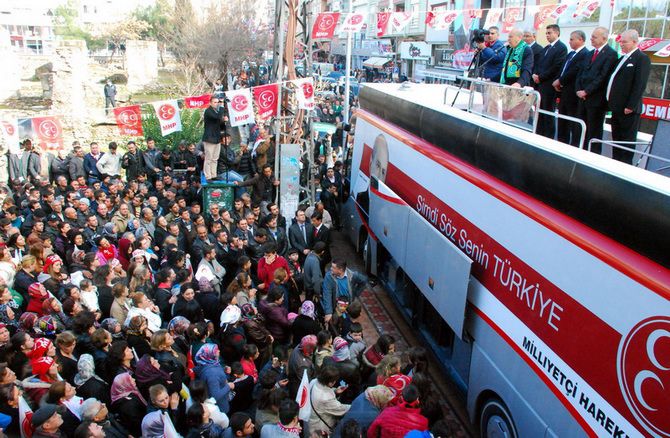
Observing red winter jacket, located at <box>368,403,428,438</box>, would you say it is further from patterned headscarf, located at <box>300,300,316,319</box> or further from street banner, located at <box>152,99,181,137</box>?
street banner, located at <box>152,99,181,137</box>

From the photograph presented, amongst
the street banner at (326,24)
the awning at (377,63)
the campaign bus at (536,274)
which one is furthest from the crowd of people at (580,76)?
the awning at (377,63)

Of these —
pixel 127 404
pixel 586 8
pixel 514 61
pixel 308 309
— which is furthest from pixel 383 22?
pixel 127 404

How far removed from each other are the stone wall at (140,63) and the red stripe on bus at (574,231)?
118 feet

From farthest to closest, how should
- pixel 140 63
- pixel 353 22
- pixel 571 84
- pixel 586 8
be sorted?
pixel 140 63 < pixel 586 8 < pixel 353 22 < pixel 571 84

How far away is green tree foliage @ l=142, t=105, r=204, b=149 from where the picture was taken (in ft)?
55.2

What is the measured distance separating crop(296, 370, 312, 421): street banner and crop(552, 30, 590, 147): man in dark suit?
441 cm

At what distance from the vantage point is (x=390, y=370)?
512cm

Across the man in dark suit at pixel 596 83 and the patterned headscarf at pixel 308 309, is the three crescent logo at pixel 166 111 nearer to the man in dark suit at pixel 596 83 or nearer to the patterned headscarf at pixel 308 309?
the patterned headscarf at pixel 308 309

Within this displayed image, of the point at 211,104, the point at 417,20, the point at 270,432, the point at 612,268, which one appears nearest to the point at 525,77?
the point at 612,268

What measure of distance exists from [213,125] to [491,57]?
6154 mm

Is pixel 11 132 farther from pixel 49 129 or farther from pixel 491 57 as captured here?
pixel 491 57

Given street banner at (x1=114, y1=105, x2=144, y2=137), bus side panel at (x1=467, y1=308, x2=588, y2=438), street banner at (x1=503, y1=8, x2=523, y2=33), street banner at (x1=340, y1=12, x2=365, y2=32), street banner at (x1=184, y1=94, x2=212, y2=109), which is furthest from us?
street banner at (x1=503, y1=8, x2=523, y2=33)

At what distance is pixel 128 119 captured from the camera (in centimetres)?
1253

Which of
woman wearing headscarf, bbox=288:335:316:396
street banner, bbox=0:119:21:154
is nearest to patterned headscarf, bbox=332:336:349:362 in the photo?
woman wearing headscarf, bbox=288:335:316:396
